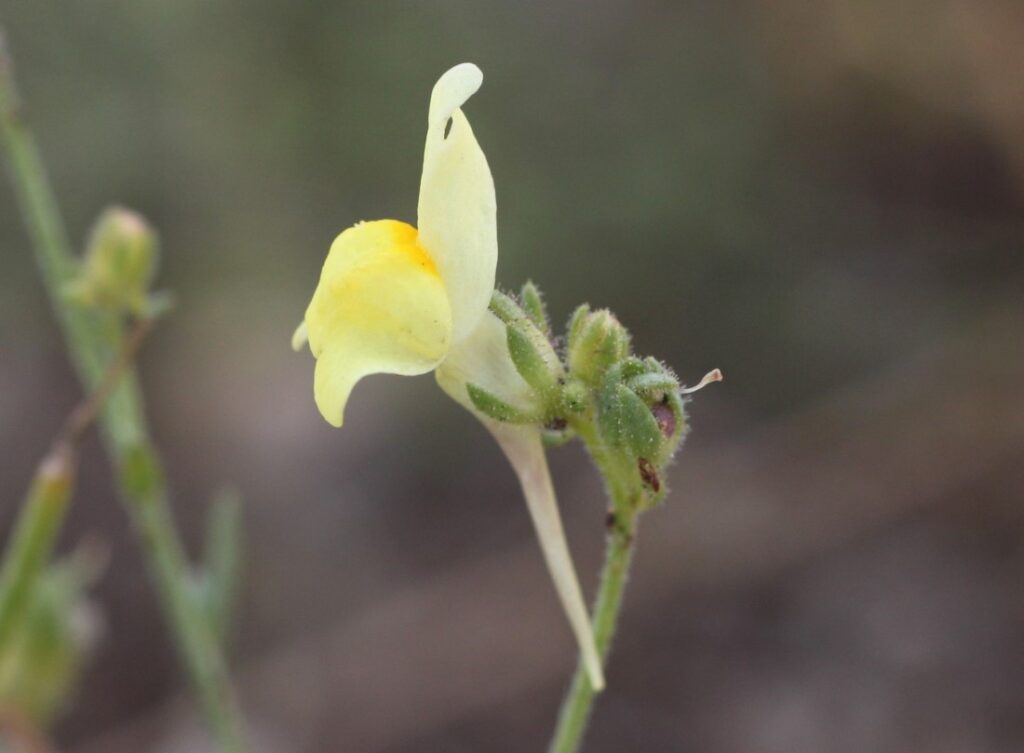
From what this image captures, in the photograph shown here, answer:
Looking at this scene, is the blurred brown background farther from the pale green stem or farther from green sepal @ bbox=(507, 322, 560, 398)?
green sepal @ bbox=(507, 322, 560, 398)

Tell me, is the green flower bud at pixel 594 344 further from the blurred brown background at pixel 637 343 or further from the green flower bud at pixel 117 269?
the blurred brown background at pixel 637 343

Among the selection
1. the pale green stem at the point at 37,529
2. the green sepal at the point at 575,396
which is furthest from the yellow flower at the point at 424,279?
the pale green stem at the point at 37,529

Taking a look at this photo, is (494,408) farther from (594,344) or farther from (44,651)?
(44,651)

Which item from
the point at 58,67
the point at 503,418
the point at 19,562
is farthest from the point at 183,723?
the point at 503,418

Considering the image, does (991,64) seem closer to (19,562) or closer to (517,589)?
(517,589)

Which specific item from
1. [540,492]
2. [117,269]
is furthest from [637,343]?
[540,492]

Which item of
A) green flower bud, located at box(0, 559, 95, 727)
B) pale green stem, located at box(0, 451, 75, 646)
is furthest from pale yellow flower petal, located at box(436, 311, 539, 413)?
green flower bud, located at box(0, 559, 95, 727)

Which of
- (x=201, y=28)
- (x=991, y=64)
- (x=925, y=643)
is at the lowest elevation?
(x=925, y=643)

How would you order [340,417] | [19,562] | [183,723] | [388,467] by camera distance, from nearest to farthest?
[340,417], [19,562], [183,723], [388,467]
